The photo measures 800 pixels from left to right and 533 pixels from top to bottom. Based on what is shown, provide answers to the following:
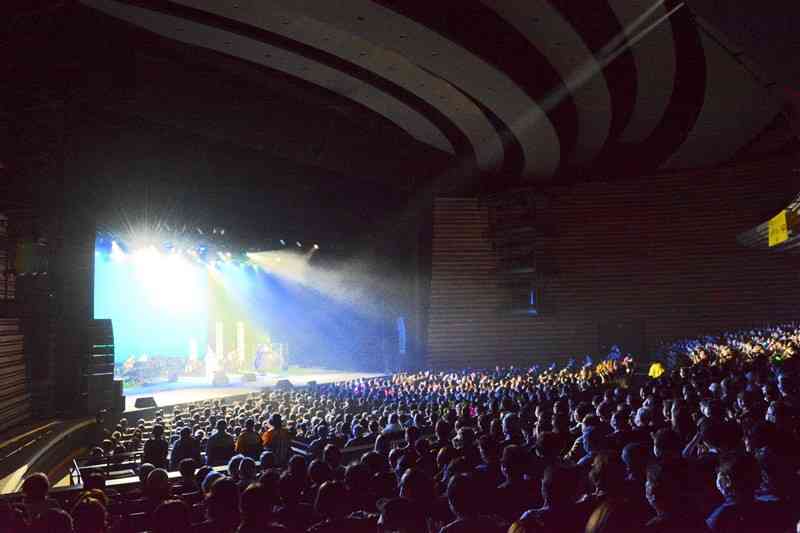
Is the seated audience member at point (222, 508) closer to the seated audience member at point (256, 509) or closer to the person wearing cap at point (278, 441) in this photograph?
the seated audience member at point (256, 509)

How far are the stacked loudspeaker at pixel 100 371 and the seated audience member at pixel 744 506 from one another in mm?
14580

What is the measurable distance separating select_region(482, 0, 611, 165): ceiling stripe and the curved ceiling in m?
0.05

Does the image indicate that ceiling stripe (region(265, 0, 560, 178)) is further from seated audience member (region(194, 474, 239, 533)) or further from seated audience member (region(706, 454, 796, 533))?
seated audience member (region(706, 454, 796, 533))

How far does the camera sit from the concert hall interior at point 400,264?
14.8 feet

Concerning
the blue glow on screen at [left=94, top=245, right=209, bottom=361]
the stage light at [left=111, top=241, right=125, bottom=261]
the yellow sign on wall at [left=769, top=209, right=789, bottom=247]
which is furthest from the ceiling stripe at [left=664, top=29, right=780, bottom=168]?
the stage light at [left=111, top=241, right=125, bottom=261]

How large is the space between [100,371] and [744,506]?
1502cm

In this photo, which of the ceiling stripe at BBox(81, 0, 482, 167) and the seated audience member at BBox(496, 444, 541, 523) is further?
the ceiling stripe at BBox(81, 0, 482, 167)

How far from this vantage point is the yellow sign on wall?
16828mm

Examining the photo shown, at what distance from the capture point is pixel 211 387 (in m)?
25.8

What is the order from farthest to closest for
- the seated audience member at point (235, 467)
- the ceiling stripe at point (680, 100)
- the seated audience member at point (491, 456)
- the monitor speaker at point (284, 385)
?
the monitor speaker at point (284, 385)
the ceiling stripe at point (680, 100)
the seated audience member at point (235, 467)
the seated audience member at point (491, 456)

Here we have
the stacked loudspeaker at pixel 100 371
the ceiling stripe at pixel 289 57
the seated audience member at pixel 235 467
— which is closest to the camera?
the seated audience member at pixel 235 467

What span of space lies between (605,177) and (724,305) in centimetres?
685

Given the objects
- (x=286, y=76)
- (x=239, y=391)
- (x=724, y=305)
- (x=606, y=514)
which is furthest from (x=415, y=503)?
(x=724, y=305)

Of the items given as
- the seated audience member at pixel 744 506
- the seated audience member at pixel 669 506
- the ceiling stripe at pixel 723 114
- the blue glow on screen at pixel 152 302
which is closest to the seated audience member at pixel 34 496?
the seated audience member at pixel 669 506
